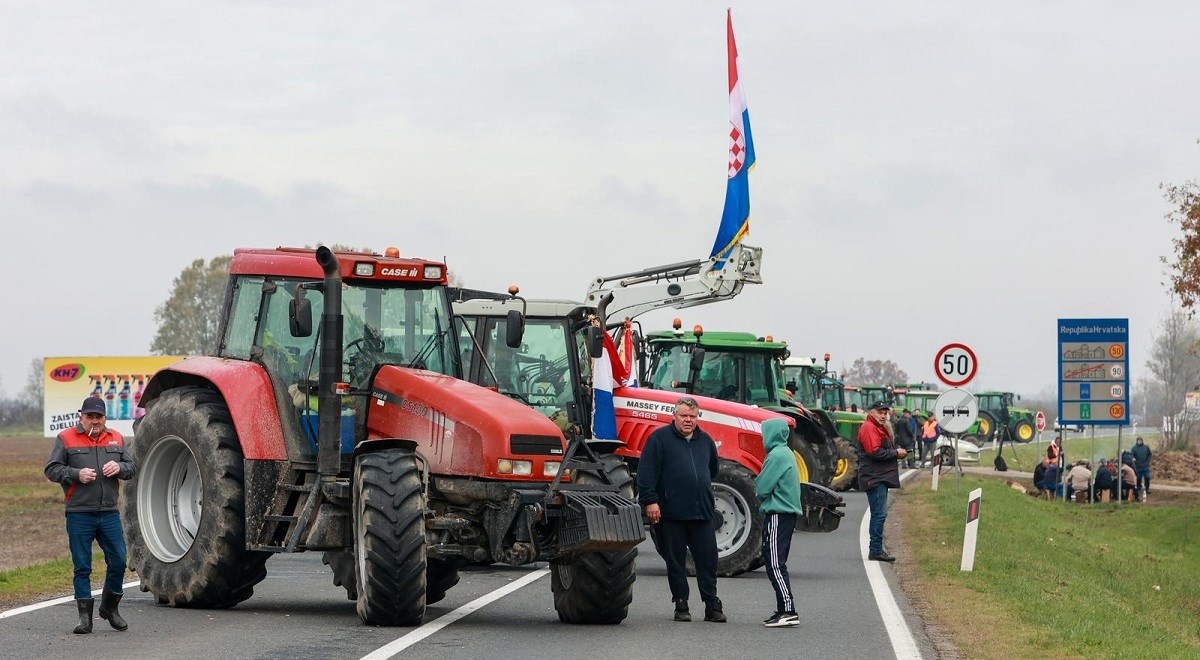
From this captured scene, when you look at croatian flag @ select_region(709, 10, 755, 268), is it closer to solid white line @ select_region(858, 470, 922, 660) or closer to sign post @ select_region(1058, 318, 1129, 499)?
solid white line @ select_region(858, 470, 922, 660)

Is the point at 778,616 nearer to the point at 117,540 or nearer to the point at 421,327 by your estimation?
the point at 421,327

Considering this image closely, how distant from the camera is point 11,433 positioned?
11000 cm

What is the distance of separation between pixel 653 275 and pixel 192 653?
15.0 meters

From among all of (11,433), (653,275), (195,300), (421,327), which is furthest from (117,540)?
(11,433)

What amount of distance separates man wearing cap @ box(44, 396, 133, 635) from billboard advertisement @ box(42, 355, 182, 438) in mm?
45360

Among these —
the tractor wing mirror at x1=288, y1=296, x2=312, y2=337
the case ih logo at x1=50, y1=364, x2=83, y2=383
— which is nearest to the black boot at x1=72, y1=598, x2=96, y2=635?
the tractor wing mirror at x1=288, y1=296, x2=312, y2=337

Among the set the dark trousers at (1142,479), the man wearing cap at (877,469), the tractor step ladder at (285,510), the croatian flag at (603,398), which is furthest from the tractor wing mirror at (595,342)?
the dark trousers at (1142,479)

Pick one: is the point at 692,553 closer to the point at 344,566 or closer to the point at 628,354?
the point at 344,566

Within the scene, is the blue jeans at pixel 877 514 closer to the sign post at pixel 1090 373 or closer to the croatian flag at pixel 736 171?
the croatian flag at pixel 736 171

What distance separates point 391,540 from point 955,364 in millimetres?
16053

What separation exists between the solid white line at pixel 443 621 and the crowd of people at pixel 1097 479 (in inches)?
1017

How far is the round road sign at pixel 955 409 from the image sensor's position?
27.2 meters

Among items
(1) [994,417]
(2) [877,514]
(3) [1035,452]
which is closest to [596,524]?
(2) [877,514]

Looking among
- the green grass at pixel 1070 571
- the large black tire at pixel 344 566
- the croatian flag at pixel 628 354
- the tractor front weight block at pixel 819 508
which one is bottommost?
the green grass at pixel 1070 571
